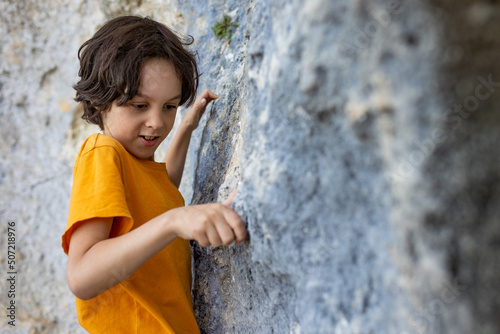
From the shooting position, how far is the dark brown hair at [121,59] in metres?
1.14

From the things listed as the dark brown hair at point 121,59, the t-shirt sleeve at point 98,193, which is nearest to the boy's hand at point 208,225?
the t-shirt sleeve at point 98,193

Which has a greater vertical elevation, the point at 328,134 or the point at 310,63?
the point at 310,63

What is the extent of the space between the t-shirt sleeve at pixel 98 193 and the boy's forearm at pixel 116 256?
67mm

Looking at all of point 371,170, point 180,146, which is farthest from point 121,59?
point 371,170

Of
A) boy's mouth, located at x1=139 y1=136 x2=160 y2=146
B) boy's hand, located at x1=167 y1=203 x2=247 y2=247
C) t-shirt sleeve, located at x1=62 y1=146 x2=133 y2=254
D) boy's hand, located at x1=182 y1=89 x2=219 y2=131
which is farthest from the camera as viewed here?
boy's hand, located at x1=182 y1=89 x2=219 y2=131

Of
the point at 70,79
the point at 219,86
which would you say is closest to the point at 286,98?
the point at 219,86

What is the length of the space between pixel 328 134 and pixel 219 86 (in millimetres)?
939

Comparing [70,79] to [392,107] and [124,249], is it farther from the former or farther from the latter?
[392,107]

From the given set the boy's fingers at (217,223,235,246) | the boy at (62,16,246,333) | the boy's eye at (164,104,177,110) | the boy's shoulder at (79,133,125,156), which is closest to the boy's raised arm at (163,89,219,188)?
the boy at (62,16,246,333)

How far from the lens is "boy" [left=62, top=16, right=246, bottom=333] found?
88 cm

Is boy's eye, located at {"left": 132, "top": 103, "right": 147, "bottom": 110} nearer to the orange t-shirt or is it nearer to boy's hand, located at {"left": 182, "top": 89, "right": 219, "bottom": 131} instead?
the orange t-shirt

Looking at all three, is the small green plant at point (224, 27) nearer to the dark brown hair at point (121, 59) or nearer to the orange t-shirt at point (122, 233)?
the dark brown hair at point (121, 59)

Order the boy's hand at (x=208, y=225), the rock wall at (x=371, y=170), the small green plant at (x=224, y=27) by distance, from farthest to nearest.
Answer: the small green plant at (x=224, y=27), the boy's hand at (x=208, y=225), the rock wall at (x=371, y=170)

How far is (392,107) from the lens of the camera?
0.56 metres
